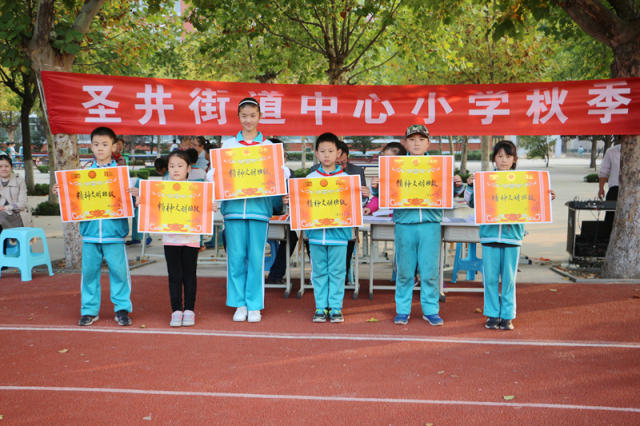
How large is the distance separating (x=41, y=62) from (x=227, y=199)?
426 centimetres

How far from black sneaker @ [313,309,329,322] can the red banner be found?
9.58 ft

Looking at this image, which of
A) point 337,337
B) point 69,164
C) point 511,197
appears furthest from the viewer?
point 69,164

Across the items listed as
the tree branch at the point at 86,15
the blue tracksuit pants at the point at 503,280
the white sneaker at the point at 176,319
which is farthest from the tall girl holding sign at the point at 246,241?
the tree branch at the point at 86,15

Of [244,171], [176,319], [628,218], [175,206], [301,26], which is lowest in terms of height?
[176,319]

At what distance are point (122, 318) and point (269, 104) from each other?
11.8 feet

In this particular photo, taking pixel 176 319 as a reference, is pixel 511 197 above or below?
above

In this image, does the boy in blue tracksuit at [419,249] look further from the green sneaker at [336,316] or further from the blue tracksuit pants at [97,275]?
the blue tracksuit pants at [97,275]

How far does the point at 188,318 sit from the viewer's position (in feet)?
18.6

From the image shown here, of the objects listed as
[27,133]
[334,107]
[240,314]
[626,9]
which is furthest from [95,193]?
[27,133]

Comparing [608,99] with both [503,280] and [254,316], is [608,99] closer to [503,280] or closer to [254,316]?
[503,280]

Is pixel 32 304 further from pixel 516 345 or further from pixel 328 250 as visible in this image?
pixel 516 345

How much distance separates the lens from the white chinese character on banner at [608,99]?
727 centimetres

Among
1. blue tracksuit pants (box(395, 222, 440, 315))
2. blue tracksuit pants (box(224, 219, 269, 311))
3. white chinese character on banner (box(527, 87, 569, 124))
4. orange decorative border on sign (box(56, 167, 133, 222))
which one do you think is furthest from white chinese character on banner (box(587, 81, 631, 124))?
orange decorative border on sign (box(56, 167, 133, 222))

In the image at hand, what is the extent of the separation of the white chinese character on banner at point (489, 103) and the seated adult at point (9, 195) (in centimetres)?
616
